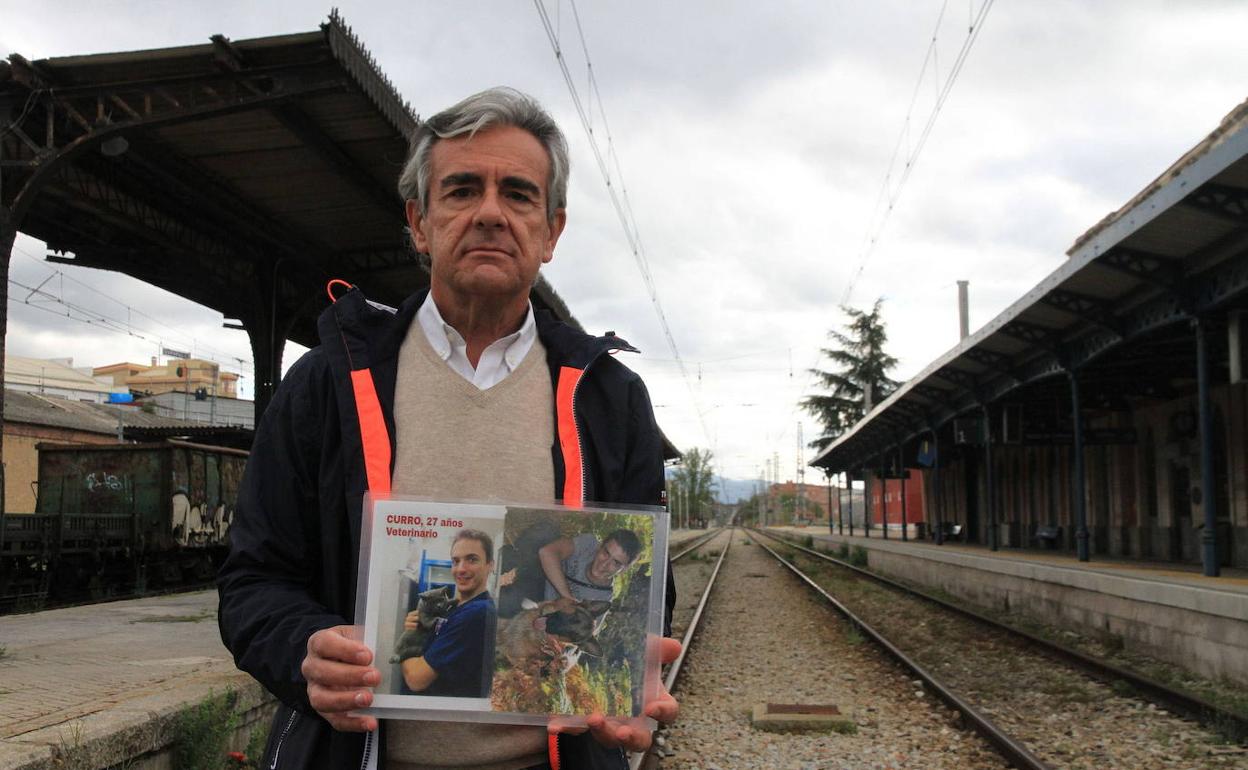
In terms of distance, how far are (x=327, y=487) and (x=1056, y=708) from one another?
28.8ft

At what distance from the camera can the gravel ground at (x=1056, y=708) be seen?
22.9 ft

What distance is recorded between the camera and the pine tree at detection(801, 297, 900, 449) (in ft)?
197

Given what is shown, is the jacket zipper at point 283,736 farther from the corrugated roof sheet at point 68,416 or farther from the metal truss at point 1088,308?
the corrugated roof sheet at point 68,416

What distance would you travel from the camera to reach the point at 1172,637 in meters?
10.7

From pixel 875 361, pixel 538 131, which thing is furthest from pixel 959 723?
pixel 875 361

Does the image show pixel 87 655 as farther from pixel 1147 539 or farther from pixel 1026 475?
pixel 1026 475

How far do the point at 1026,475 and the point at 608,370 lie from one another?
26761 millimetres

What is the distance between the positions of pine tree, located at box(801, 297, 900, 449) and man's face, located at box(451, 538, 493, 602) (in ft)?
195

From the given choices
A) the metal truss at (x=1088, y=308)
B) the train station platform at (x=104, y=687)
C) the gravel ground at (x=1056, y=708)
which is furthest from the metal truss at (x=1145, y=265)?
the train station platform at (x=104, y=687)

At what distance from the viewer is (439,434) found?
1.84 meters

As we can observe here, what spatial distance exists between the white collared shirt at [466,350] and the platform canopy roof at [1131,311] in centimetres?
899

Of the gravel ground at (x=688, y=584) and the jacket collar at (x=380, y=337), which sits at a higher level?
the jacket collar at (x=380, y=337)

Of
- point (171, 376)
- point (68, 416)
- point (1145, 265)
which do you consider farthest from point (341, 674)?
point (171, 376)

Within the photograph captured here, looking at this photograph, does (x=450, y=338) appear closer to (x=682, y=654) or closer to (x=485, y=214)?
(x=485, y=214)
